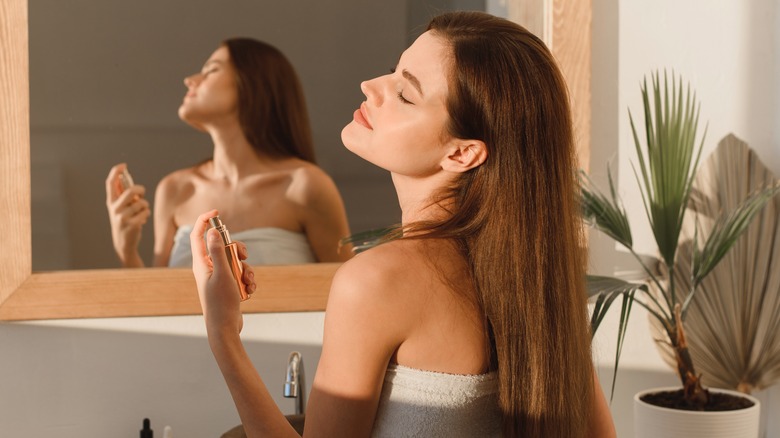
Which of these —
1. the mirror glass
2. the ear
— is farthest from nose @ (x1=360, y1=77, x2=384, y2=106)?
the mirror glass

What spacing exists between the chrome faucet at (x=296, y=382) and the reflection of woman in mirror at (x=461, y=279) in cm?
38

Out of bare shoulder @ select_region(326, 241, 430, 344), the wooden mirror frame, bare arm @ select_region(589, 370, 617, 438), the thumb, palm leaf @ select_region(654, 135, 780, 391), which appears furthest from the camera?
palm leaf @ select_region(654, 135, 780, 391)

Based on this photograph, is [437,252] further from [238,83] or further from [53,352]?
[53,352]

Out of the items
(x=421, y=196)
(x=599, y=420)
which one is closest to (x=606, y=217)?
(x=599, y=420)

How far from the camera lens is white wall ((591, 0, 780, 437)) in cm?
180

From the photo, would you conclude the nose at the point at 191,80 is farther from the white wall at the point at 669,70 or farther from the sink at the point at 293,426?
the white wall at the point at 669,70

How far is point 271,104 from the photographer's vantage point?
1.65m

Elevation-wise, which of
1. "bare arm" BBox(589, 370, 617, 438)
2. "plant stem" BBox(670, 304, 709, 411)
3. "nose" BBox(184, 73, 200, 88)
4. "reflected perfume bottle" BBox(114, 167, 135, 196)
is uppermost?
"nose" BBox(184, 73, 200, 88)

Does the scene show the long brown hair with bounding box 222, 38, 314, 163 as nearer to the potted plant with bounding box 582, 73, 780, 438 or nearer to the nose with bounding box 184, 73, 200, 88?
the nose with bounding box 184, 73, 200, 88

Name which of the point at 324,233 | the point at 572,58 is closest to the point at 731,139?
the point at 572,58

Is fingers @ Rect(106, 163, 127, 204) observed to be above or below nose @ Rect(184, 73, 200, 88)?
below

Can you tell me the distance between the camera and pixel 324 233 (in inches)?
66.5

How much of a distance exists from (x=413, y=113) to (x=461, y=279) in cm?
20

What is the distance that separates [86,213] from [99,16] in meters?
0.33
